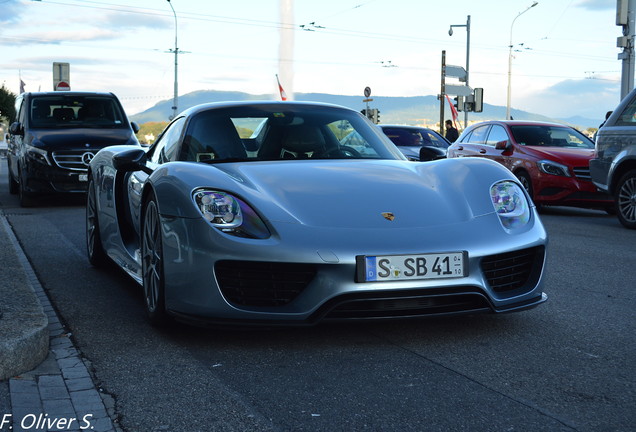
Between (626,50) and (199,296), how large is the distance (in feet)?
61.3

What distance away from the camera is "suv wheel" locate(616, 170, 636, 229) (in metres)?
10.8

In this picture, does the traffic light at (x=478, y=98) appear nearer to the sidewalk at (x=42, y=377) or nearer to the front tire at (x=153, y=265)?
the front tire at (x=153, y=265)

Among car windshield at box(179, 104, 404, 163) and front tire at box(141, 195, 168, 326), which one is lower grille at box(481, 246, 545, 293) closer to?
car windshield at box(179, 104, 404, 163)

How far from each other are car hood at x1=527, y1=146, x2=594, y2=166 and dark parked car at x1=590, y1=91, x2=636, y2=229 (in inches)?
64.1

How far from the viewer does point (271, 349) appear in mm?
4254

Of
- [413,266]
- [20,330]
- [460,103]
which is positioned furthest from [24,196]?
[460,103]

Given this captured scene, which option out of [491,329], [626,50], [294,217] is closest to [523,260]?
[491,329]

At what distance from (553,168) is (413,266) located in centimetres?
938

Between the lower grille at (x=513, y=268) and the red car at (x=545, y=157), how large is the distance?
7555 millimetres

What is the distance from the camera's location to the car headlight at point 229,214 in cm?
418

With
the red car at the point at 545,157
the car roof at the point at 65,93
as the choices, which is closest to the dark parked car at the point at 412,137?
the red car at the point at 545,157

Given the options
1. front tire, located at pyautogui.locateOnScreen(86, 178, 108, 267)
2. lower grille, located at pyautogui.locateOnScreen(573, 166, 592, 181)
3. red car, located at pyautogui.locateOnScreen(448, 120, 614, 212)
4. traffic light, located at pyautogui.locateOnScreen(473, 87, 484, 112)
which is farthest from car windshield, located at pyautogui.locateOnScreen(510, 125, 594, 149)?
traffic light, located at pyautogui.locateOnScreen(473, 87, 484, 112)

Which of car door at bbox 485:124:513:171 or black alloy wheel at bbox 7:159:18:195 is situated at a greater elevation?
car door at bbox 485:124:513:171

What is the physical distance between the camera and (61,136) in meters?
14.1
